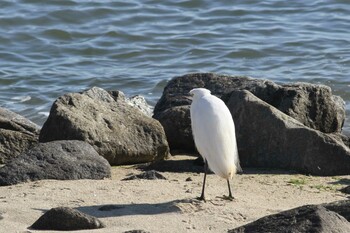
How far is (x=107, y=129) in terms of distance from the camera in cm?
891

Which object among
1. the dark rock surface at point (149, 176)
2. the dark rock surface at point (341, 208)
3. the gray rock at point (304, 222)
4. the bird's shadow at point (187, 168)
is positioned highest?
the gray rock at point (304, 222)

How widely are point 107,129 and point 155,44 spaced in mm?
7769

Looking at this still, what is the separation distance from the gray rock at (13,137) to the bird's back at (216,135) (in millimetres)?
2202

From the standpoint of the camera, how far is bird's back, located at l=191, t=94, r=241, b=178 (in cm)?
734

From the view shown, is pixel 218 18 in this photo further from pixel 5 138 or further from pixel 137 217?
pixel 137 217

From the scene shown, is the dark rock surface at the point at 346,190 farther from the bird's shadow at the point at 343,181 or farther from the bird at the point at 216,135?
the bird at the point at 216,135

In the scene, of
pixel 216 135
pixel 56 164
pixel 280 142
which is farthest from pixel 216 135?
pixel 280 142

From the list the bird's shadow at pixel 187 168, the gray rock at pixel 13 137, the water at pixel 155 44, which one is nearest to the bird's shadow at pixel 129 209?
the bird's shadow at pixel 187 168

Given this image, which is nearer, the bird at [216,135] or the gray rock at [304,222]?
the gray rock at [304,222]

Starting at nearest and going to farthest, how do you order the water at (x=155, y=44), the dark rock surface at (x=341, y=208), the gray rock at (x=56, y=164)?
the dark rock surface at (x=341, y=208) < the gray rock at (x=56, y=164) < the water at (x=155, y=44)

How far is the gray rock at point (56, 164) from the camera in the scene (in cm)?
760

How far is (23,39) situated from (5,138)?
28.4 ft

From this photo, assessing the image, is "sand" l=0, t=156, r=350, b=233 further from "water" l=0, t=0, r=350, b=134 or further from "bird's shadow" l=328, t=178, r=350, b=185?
"water" l=0, t=0, r=350, b=134

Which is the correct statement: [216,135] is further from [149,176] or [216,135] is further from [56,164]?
[56,164]
